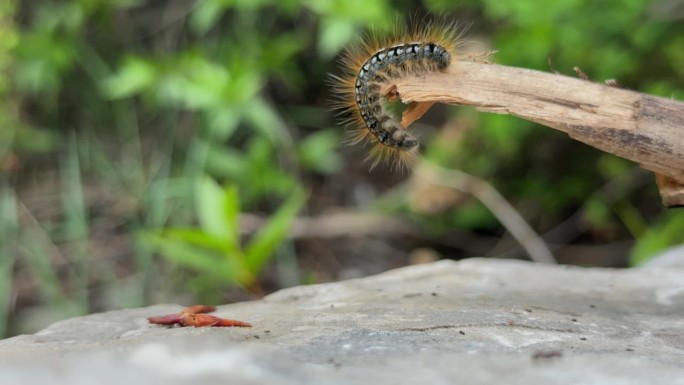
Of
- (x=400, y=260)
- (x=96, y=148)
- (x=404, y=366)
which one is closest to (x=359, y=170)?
(x=400, y=260)

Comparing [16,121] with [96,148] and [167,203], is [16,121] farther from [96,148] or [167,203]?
[167,203]

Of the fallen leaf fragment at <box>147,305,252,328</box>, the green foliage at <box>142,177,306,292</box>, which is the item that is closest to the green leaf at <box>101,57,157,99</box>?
the green foliage at <box>142,177,306,292</box>

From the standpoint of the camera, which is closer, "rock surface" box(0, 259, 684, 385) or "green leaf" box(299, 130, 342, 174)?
"rock surface" box(0, 259, 684, 385)

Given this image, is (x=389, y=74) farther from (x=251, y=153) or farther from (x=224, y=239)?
(x=251, y=153)

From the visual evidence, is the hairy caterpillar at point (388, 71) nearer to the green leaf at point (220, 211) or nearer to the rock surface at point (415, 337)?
the rock surface at point (415, 337)

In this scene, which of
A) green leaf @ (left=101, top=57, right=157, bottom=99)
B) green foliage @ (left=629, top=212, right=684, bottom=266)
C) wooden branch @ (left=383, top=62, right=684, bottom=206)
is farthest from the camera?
green leaf @ (left=101, top=57, right=157, bottom=99)

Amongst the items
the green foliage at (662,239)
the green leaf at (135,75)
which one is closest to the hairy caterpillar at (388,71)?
the green foliage at (662,239)

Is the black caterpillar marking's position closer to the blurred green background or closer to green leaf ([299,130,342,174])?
the blurred green background
